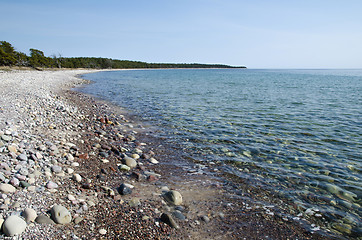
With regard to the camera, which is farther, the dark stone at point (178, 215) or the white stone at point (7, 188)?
the dark stone at point (178, 215)

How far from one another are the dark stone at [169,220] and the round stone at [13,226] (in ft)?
9.52

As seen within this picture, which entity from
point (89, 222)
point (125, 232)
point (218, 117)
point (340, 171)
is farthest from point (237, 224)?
point (218, 117)

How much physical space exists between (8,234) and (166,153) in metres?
6.33

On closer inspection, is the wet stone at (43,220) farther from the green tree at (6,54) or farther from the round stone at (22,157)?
the green tree at (6,54)

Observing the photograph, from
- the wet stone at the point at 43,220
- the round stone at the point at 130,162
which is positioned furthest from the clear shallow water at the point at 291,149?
the wet stone at the point at 43,220

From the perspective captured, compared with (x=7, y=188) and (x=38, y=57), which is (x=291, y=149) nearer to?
(x=7, y=188)

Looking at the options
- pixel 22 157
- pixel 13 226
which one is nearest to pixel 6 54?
pixel 22 157

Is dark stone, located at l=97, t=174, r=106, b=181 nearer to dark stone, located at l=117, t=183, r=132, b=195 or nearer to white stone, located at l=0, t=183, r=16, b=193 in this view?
dark stone, located at l=117, t=183, r=132, b=195

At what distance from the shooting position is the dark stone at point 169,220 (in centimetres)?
501

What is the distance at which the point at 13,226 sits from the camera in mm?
4016

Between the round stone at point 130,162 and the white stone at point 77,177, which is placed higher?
the white stone at point 77,177

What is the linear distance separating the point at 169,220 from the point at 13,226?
3164 millimetres

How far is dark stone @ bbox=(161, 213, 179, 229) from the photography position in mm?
5012

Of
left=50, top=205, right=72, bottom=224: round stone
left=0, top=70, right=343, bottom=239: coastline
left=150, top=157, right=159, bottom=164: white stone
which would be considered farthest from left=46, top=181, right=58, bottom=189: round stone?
left=150, top=157, right=159, bottom=164: white stone
